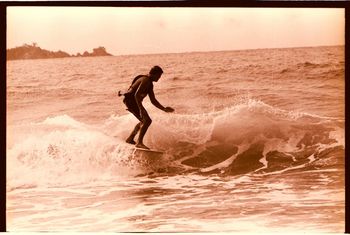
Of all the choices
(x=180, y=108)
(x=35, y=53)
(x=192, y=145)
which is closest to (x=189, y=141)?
(x=192, y=145)

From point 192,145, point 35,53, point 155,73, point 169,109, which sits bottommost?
point 192,145

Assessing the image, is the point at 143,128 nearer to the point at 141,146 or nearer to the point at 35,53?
the point at 141,146

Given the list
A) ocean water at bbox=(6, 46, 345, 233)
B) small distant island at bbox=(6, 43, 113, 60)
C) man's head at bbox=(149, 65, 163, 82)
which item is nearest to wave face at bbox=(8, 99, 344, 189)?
ocean water at bbox=(6, 46, 345, 233)

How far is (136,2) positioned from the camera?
2344 millimetres

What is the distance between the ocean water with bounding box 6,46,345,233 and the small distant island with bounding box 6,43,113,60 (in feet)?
0.08

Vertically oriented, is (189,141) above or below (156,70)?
below

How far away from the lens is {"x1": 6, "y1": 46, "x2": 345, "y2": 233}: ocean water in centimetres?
231

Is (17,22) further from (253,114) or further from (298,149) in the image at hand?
(298,149)

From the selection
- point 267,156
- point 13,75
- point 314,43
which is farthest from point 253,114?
point 13,75

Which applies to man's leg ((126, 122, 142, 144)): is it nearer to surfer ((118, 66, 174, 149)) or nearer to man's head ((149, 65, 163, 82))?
surfer ((118, 66, 174, 149))

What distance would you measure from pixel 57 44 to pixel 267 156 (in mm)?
1039

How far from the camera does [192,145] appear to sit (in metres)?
2.36

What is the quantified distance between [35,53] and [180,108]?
2.20 ft

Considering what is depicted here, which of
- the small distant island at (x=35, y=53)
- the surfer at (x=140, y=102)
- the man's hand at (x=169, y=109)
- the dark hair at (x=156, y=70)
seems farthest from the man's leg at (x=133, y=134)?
the small distant island at (x=35, y=53)
